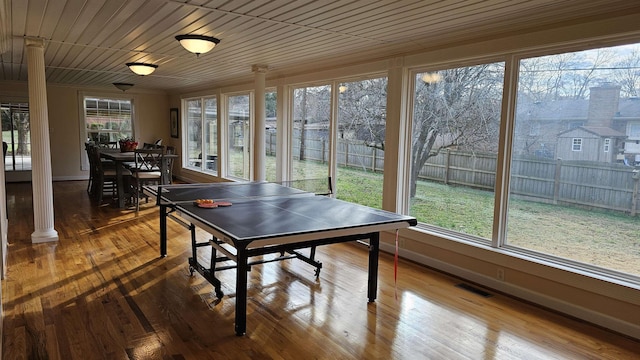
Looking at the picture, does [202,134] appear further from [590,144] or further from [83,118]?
[590,144]

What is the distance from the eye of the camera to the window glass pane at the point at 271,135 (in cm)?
690

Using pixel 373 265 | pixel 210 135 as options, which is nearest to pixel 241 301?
pixel 373 265

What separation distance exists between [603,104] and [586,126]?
0.64 ft

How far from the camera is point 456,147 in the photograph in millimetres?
4328

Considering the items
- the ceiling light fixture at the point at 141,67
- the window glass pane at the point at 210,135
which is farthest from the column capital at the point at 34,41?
the window glass pane at the point at 210,135

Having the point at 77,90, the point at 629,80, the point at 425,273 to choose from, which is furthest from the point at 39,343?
the point at 77,90

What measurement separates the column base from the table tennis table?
1804mm

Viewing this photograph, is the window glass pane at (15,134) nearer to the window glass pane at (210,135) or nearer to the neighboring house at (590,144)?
the window glass pane at (210,135)

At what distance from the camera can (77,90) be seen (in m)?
10.1

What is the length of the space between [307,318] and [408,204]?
2.11m

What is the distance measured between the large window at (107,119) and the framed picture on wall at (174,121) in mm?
998

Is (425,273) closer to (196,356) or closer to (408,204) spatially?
(408,204)

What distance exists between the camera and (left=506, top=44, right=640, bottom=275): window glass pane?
311 cm

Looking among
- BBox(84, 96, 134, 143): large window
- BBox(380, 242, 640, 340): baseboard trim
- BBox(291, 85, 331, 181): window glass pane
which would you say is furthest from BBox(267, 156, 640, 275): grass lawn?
BBox(84, 96, 134, 143): large window
